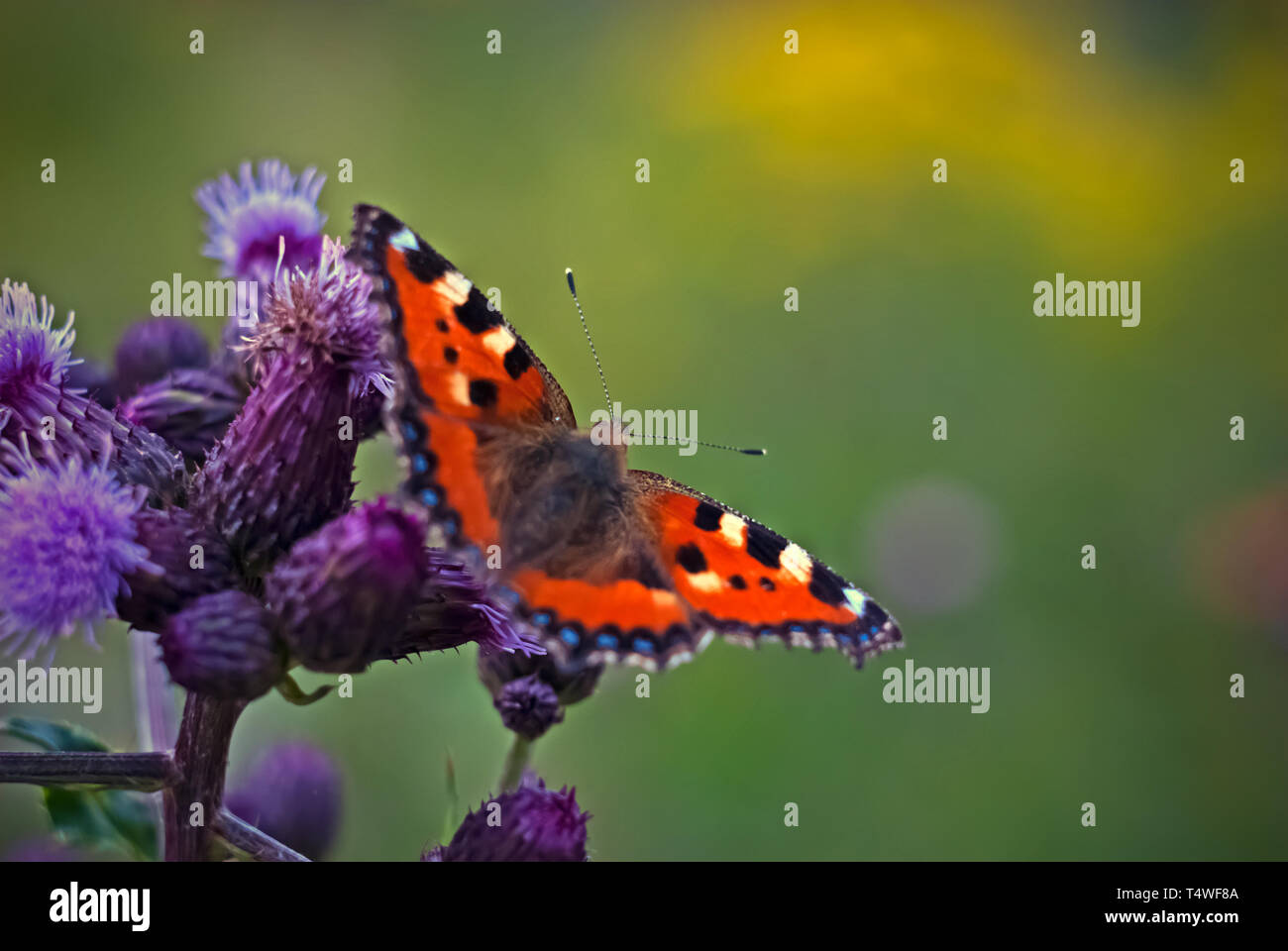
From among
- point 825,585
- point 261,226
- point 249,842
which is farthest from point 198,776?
point 261,226

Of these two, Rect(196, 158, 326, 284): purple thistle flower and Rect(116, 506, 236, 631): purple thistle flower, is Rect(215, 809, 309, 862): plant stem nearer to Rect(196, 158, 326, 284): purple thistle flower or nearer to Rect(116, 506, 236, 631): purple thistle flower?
Rect(116, 506, 236, 631): purple thistle flower

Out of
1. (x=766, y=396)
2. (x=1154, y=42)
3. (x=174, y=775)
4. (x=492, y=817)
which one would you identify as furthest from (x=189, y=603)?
(x=1154, y=42)

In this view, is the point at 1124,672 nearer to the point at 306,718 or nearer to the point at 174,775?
the point at 306,718

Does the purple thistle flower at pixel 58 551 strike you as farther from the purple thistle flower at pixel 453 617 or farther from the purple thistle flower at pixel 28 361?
the purple thistle flower at pixel 453 617

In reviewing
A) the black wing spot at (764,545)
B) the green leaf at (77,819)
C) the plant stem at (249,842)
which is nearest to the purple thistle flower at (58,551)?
the plant stem at (249,842)

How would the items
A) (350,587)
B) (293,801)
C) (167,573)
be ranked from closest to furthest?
(350,587), (167,573), (293,801)

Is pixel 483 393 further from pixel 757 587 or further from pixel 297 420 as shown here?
pixel 757 587


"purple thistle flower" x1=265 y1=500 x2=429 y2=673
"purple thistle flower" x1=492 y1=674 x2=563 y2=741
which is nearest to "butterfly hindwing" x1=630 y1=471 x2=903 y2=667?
"purple thistle flower" x1=492 y1=674 x2=563 y2=741
